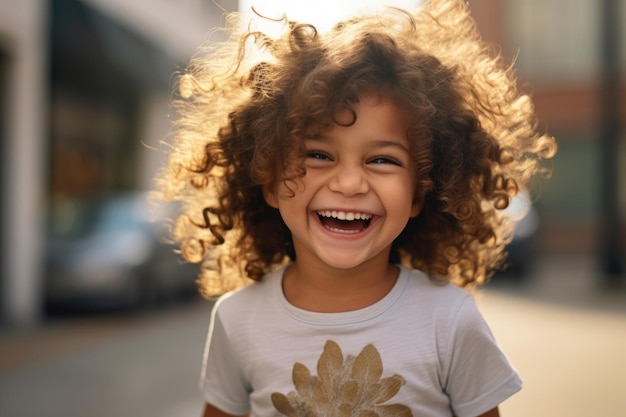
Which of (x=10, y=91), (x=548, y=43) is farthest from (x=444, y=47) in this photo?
(x=548, y=43)

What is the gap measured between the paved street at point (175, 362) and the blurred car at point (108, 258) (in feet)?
1.19

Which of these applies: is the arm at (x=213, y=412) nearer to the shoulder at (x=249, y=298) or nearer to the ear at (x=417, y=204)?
the shoulder at (x=249, y=298)

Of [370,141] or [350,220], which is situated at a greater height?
[370,141]

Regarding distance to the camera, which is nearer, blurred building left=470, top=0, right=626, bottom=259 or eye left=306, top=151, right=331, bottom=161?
eye left=306, top=151, right=331, bottom=161

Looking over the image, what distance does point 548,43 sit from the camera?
82.5ft

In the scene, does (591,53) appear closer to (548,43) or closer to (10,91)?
(548,43)

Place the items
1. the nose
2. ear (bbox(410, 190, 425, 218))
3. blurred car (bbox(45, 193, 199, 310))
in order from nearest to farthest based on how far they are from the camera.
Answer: the nose
ear (bbox(410, 190, 425, 218))
blurred car (bbox(45, 193, 199, 310))

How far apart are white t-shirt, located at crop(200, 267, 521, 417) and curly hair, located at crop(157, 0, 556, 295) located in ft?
0.72

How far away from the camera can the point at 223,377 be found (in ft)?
7.46

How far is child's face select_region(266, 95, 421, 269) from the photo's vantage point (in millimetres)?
2010

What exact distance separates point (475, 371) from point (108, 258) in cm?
853

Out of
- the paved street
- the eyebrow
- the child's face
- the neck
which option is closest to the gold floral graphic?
the neck

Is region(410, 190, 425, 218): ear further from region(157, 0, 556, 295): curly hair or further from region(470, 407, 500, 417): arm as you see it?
region(470, 407, 500, 417): arm

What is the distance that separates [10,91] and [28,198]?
1.27 metres
